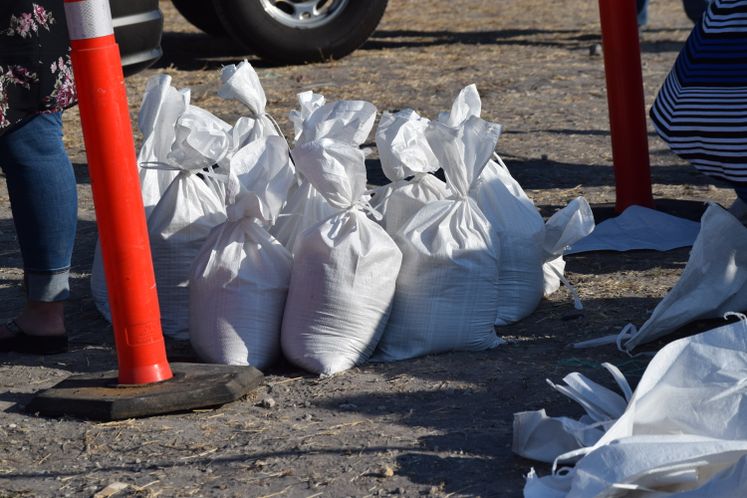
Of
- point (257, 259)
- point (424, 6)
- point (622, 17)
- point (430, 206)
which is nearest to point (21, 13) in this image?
point (257, 259)

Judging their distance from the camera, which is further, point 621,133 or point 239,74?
point 621,133

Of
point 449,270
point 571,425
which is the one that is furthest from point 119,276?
point 571,425

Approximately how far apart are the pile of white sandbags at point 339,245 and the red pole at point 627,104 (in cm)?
96

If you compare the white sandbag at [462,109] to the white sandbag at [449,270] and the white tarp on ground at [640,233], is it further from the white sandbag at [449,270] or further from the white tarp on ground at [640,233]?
the white tarp on ground at [640,233]

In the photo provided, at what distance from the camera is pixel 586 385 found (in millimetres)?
2492

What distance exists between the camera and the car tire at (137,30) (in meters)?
3.84

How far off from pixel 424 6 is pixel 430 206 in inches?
295

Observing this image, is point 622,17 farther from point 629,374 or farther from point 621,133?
point 629,374

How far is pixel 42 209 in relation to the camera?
10.0 ft

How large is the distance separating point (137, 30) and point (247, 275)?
1.26 m

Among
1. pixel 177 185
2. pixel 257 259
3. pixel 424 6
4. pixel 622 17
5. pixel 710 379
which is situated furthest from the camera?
pixel 424 6

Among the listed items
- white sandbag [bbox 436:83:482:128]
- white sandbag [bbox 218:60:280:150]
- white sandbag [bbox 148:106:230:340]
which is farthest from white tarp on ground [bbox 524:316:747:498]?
white sandbag [bbox 218:60:280:150]

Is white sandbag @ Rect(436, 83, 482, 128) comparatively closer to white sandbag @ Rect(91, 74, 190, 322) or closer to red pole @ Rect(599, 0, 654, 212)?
white sandbag @ Rect(91, 74, 190, 322)

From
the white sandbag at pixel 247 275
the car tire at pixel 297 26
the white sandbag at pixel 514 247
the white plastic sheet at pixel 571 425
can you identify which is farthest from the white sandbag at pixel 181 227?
the car tire at pixel 297 26
